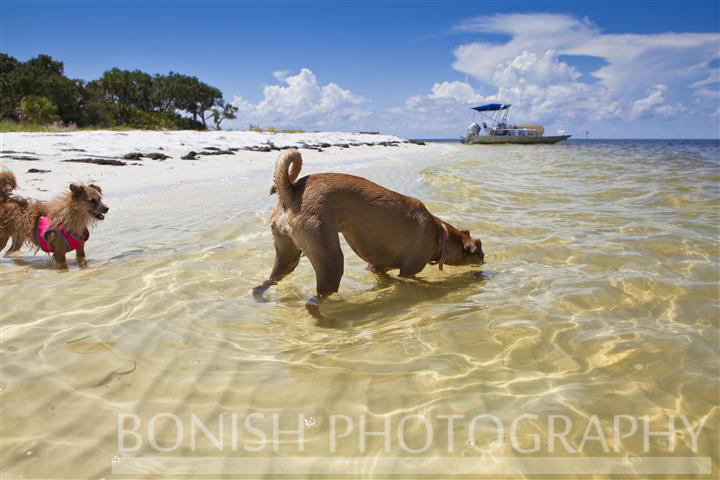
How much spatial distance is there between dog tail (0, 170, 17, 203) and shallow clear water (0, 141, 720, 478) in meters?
0.95

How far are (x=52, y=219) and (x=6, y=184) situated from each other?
899 mm

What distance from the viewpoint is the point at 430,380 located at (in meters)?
2.81

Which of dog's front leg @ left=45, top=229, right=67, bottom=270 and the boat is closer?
dog's front leg @ left=45, top=229, right=67, bottom=270

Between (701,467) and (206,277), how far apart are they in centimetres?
466

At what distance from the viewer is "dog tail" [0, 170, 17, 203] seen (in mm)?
5965

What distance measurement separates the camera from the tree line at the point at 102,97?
38.7 m

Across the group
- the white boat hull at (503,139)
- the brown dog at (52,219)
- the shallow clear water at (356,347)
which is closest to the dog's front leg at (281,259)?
the shallow clear water at (356,347)

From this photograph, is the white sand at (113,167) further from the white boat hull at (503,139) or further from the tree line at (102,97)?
the white boat hull at (503,139)

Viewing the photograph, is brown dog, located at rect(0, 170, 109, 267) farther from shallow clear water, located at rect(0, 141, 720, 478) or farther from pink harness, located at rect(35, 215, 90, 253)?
shallow clear water, located at rect(0, 141, 720, 478)

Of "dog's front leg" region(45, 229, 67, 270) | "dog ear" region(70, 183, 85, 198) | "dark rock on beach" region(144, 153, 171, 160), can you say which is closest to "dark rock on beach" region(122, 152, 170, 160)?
"dark rock on beach" region(144, 153, 171, 160)

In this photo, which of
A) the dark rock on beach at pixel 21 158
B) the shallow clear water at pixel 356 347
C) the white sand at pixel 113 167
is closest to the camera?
the shallow clear water at pixel 356 347

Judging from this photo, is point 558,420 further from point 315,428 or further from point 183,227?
point 183,227

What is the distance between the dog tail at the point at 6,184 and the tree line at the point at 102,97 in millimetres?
34883

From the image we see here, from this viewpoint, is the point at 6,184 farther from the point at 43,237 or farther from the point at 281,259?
the point at 281,259
